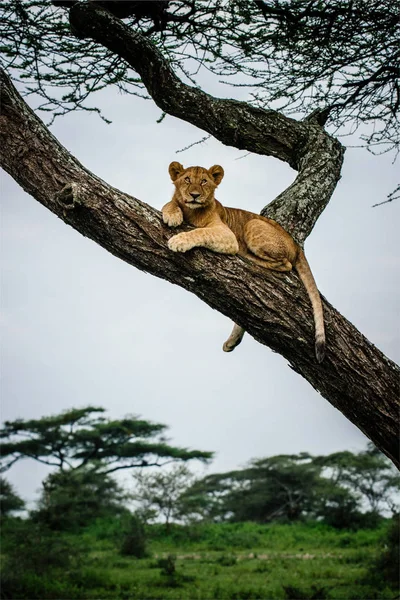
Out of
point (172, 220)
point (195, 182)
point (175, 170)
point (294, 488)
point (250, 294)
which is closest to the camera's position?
point (250, 294)

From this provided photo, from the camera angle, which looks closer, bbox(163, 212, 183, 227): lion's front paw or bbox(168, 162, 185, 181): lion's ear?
bbox(163, 212, 183, 227): lion's front paw

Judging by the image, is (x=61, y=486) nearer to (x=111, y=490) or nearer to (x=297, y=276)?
(x=111, y=490)

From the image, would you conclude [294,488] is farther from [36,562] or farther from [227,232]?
[227,232]

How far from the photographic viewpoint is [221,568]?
12.8 m

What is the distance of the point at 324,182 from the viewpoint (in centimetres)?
498

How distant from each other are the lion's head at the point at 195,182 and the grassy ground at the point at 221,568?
7.46 m

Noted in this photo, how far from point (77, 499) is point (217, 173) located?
12589 millimetres

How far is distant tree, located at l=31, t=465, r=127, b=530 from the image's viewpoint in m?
15.4

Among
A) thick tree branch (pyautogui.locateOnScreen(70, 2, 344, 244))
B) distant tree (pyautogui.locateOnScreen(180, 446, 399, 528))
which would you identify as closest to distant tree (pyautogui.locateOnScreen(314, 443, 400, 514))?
distant tree (pyautogui.locateOnScreen(180, 446, 399, 528))

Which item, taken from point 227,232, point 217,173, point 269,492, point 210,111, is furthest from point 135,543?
point 227,232

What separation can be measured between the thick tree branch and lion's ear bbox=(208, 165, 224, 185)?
0.74 m

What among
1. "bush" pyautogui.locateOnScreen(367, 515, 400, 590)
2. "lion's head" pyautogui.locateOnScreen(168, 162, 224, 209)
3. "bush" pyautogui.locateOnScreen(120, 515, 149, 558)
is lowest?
"bush" pyautogui.locateOnScreen(367, 515, 400, 590)

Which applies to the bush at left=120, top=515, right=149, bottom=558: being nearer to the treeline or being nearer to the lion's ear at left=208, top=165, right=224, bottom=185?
the treeline

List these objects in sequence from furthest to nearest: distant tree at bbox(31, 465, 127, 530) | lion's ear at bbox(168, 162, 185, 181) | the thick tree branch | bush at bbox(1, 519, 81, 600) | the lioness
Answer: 1. distant tree at bbox(31, 465, 127, 530)
2. bush at bbox(1, 519, 81, 600)
3. the thick tree branch
4. lion's ear at bbox(168, 162, 185, 181)
5. the lioness
